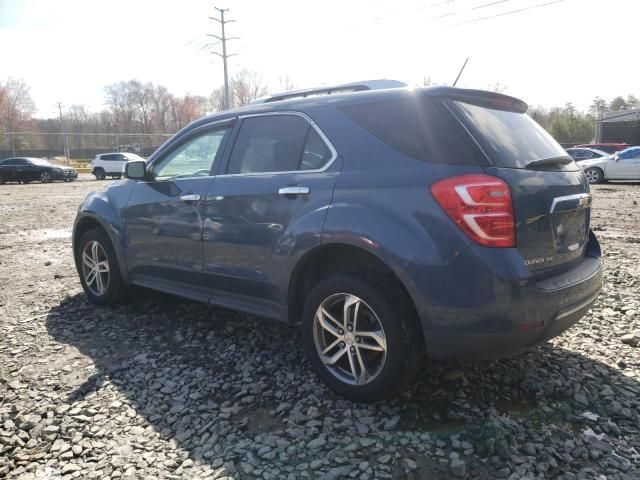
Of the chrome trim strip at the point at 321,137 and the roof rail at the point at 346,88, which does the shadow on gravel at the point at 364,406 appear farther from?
the roof rail at the point at 346,88

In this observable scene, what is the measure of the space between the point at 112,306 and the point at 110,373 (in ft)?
5.20

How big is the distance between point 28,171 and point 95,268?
82.9ft

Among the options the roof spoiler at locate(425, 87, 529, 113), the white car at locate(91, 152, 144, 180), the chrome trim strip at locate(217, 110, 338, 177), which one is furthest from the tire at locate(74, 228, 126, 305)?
the white car at locate(91, 152, 144, 180)

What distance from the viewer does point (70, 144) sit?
37.9 m

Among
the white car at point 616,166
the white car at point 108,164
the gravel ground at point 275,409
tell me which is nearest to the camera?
the gravel ground at point 275,409

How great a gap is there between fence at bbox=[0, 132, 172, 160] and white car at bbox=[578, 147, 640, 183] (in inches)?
1312

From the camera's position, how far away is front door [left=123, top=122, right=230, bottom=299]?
12.5 feet

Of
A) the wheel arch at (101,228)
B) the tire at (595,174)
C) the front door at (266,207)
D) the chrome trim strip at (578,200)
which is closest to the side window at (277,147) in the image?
the front door at (266,207)

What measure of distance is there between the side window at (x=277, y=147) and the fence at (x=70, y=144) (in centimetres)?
3770

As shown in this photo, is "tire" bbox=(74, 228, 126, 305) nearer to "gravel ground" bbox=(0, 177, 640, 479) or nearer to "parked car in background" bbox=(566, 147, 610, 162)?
"gravel ground" bbox=(0, 177, 640, 479)

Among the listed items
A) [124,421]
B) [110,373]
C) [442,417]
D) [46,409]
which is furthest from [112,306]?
[442,417]

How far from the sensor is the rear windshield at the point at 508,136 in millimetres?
2672

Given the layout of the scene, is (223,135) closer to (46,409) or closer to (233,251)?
(233,251)

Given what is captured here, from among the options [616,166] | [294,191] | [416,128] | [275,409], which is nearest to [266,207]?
[294,191]
